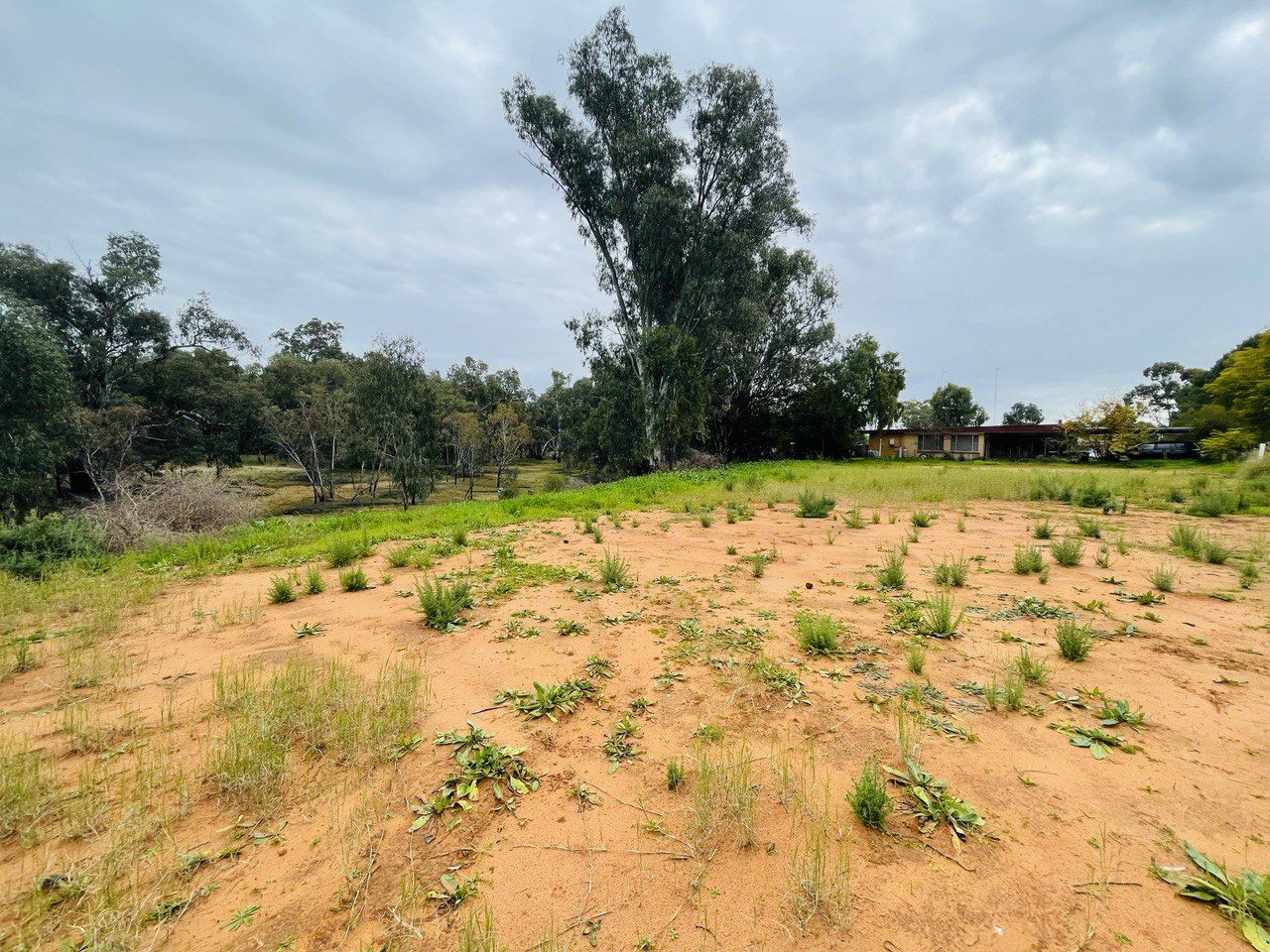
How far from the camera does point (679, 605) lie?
4797mm

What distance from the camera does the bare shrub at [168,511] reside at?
356 inches

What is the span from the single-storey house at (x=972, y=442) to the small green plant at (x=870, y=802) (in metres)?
53.2

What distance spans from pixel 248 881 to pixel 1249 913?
3.64 metres

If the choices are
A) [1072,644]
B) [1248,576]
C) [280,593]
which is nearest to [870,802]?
[1072,644]

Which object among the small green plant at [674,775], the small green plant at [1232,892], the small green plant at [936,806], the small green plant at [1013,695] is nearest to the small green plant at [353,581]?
the small green plant at [674,775]

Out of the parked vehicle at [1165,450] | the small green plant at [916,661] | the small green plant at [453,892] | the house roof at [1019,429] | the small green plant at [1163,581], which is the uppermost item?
the house roof at [1019,429]

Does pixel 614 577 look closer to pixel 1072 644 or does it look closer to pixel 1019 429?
pixel 1072 644

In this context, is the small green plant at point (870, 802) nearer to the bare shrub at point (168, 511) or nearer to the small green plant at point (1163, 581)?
the small green plant at point (1163, 581)

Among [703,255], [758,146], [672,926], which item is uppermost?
[758,146]

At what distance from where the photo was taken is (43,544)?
24.0ft

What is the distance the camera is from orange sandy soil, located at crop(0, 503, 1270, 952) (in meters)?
1.67

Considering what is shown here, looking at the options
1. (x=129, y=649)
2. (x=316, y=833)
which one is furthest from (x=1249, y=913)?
(x=129, y=649)

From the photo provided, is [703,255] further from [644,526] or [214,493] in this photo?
[214,493]

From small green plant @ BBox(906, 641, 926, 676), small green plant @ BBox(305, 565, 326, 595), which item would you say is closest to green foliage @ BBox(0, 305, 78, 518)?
small green plant @ BBox(305, 565, 326, 595)
